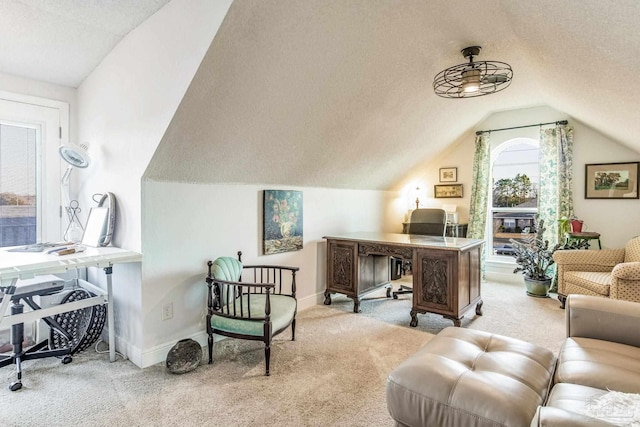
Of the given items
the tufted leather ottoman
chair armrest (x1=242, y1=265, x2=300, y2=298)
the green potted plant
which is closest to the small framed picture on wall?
the green potted plant

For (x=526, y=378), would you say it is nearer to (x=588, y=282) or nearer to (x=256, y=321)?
(x=256, y=321)

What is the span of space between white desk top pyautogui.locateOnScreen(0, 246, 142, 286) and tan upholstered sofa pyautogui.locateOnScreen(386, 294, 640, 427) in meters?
2.06

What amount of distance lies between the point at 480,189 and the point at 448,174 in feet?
2.05

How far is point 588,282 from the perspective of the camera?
3.48 meters

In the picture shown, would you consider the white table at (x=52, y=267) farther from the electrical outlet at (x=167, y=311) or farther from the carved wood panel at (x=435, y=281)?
the carved wood panel at (x=435, y=281)

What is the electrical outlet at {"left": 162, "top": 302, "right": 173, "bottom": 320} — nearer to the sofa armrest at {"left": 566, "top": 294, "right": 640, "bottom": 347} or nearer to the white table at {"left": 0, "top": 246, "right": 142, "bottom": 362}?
the white table at {"left": 0, "top": 246, "right": 142, "bottom": 362}

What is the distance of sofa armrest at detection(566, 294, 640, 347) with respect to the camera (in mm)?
1823

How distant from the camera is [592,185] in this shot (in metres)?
4.55

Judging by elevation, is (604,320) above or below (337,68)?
below

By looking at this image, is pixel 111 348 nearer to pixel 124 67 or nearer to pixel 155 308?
pixel 155 308

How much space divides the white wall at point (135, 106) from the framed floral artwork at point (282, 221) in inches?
48.1

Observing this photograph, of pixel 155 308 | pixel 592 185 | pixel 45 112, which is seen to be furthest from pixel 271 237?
pixel 592 185

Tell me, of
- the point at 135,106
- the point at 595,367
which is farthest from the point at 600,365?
the point at 135,106

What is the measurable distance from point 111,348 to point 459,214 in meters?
5.11
